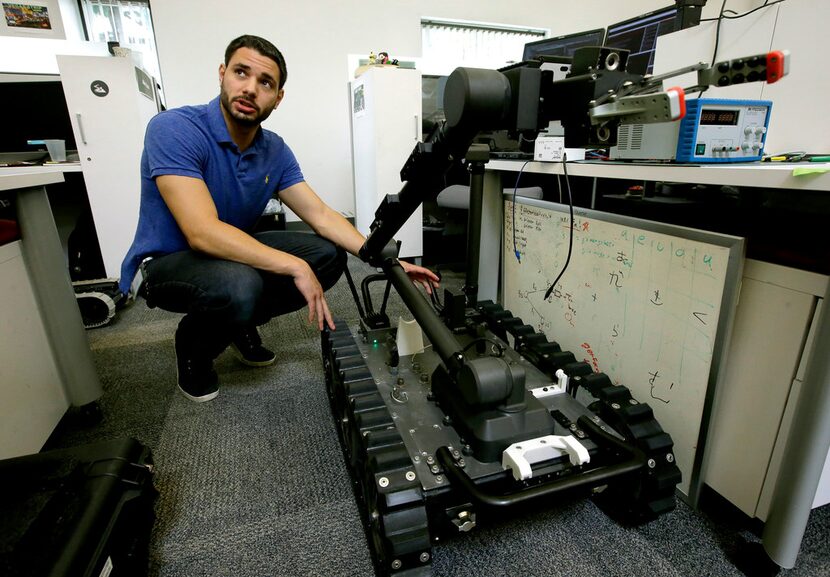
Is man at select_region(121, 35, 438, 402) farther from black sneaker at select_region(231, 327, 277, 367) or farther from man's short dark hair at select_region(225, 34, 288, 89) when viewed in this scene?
black sneaker at select_region(231, 327, 277, 367)

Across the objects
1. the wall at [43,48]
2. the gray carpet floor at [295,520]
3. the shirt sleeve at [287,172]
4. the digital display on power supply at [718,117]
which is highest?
the wall at [43,48]

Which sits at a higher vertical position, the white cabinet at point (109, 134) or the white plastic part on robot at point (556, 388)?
the white cabinet at point (109, 134)

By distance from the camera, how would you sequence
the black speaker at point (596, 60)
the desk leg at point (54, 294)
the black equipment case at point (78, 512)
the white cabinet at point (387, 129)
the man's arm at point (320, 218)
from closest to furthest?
the black equipment case at point (78, 512) < the black speaker at point (596, 60) < the desk leg at point (54, 294) < the man's arm at point (320, 218) < the white cabinet at point (387, 129)

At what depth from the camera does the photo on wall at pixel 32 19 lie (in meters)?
3.04

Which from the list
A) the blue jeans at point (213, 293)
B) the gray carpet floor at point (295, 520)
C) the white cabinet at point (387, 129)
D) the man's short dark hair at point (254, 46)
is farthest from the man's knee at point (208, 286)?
the white cabinet at point (387, 129)

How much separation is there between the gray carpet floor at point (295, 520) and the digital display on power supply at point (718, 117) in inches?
32.1

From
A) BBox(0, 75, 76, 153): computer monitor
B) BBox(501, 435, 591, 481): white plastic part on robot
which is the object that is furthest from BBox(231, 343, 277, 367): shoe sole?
BBox(0, 75, 76, 153): computer monitor

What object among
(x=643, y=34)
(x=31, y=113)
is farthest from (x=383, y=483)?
(x=31, y=113)

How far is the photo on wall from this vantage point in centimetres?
304

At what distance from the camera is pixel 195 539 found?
2.91 ft

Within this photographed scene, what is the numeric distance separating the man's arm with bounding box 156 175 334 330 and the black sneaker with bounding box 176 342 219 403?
0.39m

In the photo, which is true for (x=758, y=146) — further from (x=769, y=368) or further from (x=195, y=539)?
(x=195, y=539)

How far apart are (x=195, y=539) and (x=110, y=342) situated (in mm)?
1315

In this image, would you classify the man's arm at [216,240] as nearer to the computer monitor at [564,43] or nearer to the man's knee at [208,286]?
the man's knee at [208,286]
